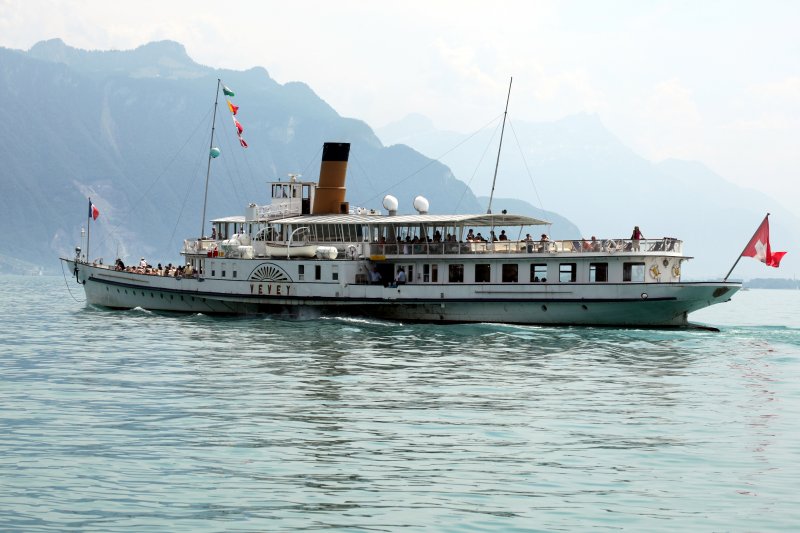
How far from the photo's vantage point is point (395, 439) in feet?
78.1

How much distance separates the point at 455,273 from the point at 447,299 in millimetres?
1647

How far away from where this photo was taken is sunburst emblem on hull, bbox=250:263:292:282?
191 feet

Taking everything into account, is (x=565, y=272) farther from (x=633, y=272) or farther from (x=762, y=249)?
(x=762, y=249)

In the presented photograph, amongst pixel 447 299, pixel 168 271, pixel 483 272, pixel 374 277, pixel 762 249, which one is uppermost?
pixel 762 249

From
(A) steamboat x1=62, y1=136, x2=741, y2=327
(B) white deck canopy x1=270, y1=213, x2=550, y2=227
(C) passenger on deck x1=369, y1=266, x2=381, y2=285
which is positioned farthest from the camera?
(C) passenger on deck x1=369, y1=266, x2=381, y2=285

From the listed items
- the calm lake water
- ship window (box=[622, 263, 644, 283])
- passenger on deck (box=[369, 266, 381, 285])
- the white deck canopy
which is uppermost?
the white deck canopy

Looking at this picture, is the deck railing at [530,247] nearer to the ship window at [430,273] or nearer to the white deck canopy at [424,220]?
the ship window at [430,273]

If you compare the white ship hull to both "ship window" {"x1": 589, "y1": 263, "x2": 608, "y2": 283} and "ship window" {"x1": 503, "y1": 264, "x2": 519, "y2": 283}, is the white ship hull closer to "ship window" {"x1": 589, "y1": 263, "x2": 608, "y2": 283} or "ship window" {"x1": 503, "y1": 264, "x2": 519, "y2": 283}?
"ship window" {"x1": 589, "y1": 263, "x2": 608, "y2": 283}

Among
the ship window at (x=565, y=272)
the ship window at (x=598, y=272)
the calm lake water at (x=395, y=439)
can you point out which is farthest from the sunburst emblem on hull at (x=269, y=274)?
the ship window at (x=598, y=272)

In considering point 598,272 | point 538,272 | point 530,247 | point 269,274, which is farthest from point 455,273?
point 269,274

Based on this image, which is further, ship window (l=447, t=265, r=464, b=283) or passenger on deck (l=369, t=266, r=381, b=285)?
passenger on deck (l=369, t=266, r=381, b=285)

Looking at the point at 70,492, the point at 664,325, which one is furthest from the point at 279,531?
the point at 664,325

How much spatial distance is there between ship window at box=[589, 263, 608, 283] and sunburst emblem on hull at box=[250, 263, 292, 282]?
→ 1649cm

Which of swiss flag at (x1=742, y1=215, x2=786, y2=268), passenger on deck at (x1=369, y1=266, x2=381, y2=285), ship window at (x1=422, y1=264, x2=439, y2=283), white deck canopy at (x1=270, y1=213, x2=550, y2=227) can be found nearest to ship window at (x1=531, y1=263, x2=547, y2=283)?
white deck canopy at (x1=270, y1=213, x2=550, y2=227)
